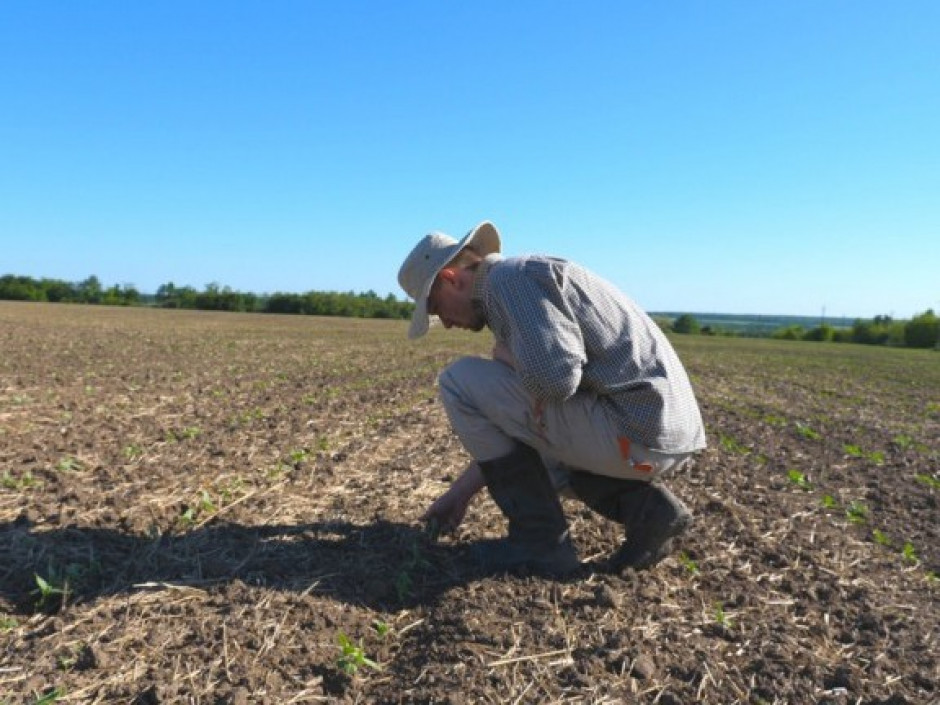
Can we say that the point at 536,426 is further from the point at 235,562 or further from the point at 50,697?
the point at 50,697

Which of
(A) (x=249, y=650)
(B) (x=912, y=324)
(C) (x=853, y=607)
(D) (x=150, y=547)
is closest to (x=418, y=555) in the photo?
(A) (x=249, y=650)

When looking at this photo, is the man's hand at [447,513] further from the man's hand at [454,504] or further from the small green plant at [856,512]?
the small green plant at [856,512]

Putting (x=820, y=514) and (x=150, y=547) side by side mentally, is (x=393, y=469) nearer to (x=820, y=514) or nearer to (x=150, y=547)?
(x=150, y=547)

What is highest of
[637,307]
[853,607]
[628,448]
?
[637,307]

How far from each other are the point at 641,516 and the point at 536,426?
→ 24.1 inches

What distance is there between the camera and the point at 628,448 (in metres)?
3.04

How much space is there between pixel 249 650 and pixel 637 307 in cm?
202

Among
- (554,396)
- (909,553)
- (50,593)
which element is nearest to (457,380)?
(554,396)

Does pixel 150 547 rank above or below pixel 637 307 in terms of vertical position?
below

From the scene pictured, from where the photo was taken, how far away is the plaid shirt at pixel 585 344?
9.24ft

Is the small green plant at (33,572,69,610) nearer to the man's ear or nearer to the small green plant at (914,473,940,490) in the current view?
the man's ear

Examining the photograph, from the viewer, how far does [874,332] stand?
204 feet

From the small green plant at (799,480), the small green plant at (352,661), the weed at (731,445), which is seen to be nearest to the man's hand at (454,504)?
the small green plant at (352,661)

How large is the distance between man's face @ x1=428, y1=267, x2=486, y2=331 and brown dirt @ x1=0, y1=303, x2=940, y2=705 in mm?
1104
